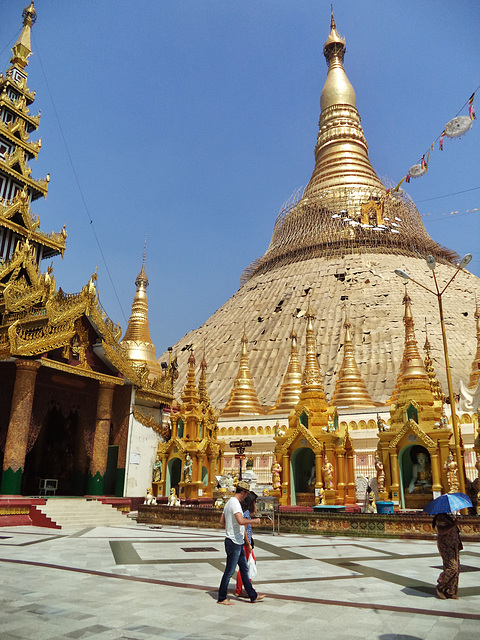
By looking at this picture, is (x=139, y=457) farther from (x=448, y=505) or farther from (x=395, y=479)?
(x=448, y=505)

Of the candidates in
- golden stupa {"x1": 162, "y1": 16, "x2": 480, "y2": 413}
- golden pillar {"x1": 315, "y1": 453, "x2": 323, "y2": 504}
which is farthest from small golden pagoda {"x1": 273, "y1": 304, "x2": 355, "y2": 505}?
golden stupa {"x1": 162, "y1": 16, "x2": 480, "y2": 413}

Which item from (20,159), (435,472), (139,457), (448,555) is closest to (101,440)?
(139,457)

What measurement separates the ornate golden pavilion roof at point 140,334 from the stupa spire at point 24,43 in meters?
15.6

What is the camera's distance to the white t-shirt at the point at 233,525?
572 cm

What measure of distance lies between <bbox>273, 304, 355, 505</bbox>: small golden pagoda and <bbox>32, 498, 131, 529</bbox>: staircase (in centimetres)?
684

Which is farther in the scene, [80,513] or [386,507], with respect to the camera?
[80,513]

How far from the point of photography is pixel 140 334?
34594 mm

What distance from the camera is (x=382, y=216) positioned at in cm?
4906

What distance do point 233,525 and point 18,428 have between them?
1202cm

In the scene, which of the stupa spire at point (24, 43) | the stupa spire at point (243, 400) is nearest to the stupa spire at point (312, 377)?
the stupa spire at point (243, 400)

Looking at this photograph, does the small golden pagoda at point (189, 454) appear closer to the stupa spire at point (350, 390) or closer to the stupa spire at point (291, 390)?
the stupa spire at point (291, 390)

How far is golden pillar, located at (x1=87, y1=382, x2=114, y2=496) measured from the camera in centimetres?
1853

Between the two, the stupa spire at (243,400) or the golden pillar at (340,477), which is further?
the stupa spire at (243,400)

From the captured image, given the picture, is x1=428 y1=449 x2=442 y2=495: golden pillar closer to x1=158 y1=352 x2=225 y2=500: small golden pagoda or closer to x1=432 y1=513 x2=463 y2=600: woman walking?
x1=158 y1=352 x2=225 y2=500: small golden pagoda
